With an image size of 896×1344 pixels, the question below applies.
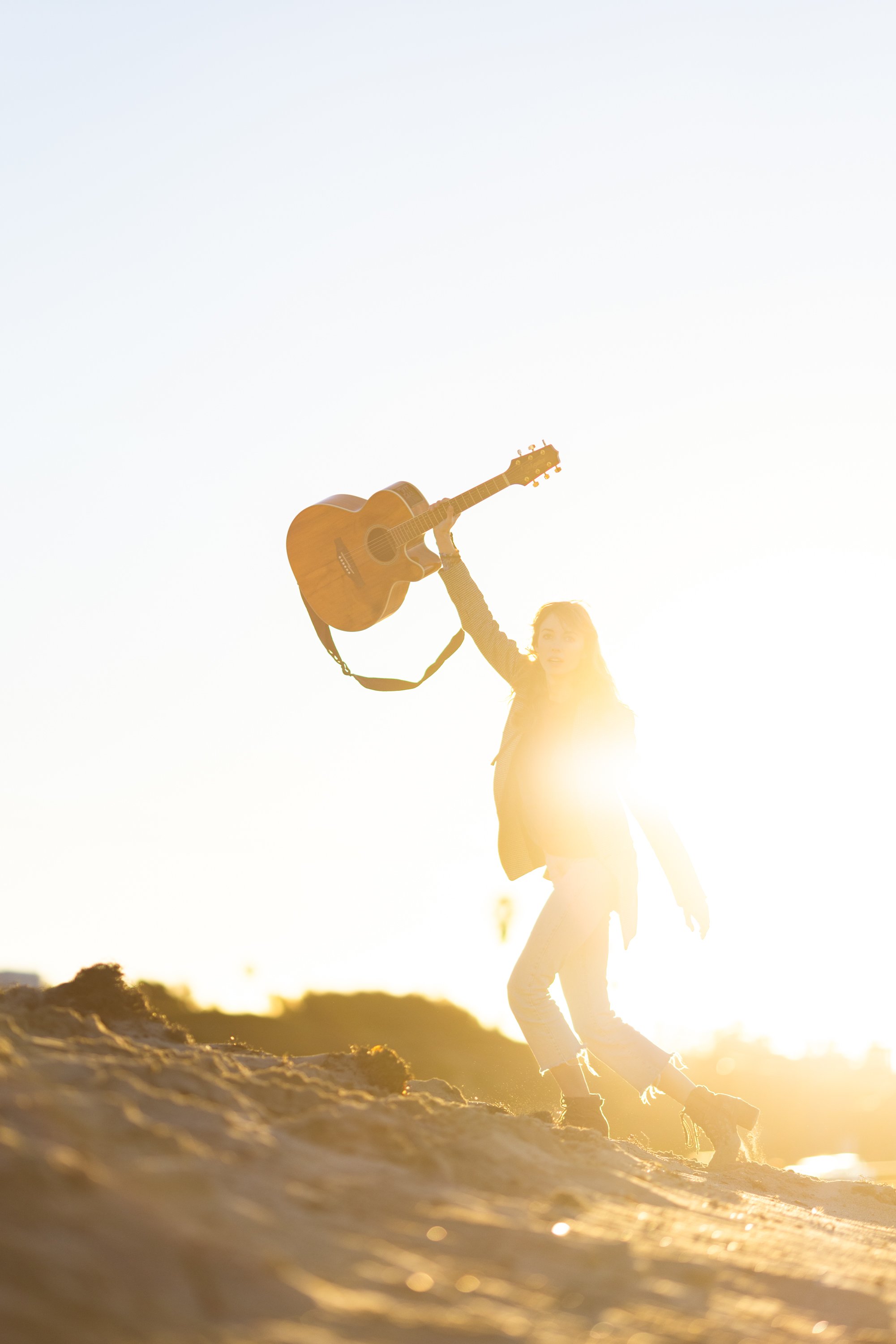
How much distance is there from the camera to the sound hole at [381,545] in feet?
23.9

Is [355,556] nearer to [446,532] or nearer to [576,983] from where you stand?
[446,532]

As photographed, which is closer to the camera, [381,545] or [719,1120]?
[719,1120]

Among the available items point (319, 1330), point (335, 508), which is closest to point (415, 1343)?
point (319, 1330)

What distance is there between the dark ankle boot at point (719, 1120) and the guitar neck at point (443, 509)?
11.8 feet

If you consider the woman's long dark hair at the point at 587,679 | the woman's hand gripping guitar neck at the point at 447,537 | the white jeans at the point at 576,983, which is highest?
the woman's hand gripping guitar neck at the point at 447,537

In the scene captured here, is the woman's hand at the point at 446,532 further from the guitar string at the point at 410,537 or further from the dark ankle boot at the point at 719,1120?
the dark ankle boot at the point at 719,1120

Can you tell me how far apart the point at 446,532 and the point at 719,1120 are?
3548mm

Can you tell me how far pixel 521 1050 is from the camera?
20594 millimetres

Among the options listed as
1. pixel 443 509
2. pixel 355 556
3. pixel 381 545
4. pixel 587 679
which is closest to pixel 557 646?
pixel 587 679

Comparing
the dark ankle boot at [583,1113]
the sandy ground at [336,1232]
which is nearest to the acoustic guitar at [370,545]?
the dark ankle boot at [583,1113]

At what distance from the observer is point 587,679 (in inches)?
245

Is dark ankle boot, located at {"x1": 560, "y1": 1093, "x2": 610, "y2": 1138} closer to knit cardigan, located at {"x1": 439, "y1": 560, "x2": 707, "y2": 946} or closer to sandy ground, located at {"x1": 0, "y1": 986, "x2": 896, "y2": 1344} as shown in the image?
knit cardigan, located at {"x1": 439, "y1": 560, "x2": 707, "y2": 946}

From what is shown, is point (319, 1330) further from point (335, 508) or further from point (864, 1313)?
point (335, 508)

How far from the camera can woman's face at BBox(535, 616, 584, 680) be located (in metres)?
6.07
